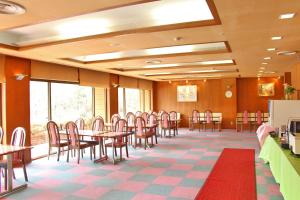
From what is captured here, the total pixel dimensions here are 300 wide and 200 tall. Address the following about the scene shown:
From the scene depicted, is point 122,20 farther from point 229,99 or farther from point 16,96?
point 229,99

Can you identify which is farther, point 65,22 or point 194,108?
point 194,108

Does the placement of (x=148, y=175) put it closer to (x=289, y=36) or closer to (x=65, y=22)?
(x=65, y=22)

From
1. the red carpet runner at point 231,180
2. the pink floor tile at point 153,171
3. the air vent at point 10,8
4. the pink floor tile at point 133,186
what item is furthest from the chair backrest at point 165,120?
the air vent at point 10,8

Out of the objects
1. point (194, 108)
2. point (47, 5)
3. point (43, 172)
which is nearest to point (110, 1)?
point (47, 5)

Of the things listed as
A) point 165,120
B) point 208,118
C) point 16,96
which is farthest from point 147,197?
point 208,118

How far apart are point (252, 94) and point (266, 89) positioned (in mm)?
710

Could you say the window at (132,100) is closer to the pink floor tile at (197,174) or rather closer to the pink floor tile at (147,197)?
the pink floor tile at (197,174)

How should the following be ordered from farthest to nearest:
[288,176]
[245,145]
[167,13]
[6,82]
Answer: [245,145] < [6,82] < [167,13] < [288,176]

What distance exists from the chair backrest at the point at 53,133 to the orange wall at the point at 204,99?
8.99 m

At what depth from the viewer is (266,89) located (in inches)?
523

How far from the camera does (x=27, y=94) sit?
6766 mm

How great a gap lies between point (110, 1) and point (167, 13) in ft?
5.20

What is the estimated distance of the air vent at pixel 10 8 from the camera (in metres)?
2.91

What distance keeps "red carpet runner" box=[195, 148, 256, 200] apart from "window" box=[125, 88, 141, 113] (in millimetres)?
6533
